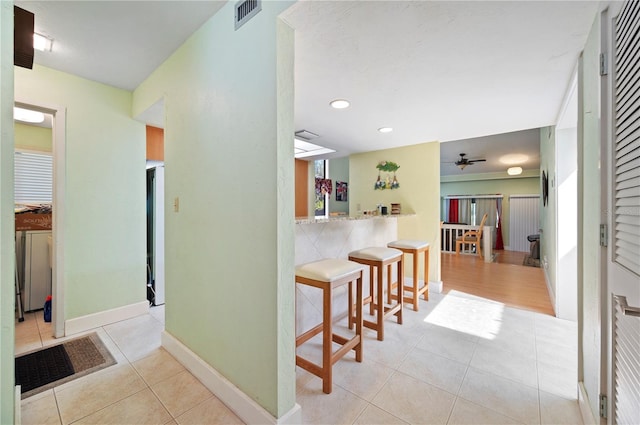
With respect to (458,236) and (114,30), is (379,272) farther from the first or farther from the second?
(458,236)

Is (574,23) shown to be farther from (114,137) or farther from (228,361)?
(114,137)

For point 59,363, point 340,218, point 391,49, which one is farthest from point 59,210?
point 391,49

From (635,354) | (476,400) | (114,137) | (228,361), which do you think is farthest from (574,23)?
(114,137)

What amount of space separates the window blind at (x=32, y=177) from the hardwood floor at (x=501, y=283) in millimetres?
5660

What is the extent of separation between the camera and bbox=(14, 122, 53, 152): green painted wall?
10.6 feet

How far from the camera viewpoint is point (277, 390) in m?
1.26

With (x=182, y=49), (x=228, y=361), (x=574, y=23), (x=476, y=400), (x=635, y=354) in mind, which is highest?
(x=182, y=49)

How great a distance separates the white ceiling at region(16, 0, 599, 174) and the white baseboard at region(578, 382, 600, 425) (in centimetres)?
196

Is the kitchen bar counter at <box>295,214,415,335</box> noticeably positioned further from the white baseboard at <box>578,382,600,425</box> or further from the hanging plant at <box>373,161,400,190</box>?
the white baseboard at <box>578,382,600,425</box>

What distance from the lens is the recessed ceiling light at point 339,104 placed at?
232cm

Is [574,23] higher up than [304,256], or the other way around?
[574,23]

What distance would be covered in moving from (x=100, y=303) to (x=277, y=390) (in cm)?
229

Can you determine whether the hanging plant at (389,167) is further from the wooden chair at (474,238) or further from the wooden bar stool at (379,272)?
the wooden chair at (474,238)

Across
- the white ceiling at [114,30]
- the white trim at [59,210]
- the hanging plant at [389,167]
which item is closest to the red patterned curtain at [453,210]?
the hanging plant at [389,167]
